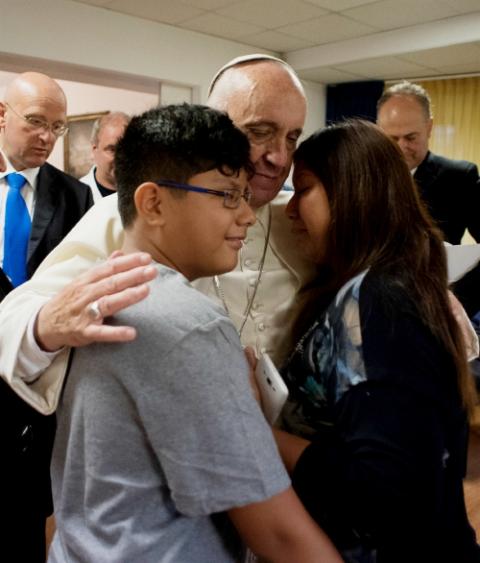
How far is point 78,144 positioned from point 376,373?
5.59 meters

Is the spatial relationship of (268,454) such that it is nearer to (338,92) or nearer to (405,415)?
(405,415)

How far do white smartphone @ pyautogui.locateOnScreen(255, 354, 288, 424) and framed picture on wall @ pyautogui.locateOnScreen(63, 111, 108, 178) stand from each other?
531 centimetres

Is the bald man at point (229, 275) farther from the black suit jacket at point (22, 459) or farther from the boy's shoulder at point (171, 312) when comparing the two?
the black suit jacket at point (22, 459)

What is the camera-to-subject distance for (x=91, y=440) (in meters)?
0.80

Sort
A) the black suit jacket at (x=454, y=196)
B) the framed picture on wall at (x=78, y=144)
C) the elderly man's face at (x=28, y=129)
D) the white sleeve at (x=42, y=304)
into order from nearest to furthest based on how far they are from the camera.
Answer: the white sleeve at (x=42, y=304)
the elderly man's face at (x=28, y=129)
the black suit jacket at (x=454, y=196)
the framed picture on wall at (x=78, y=144)

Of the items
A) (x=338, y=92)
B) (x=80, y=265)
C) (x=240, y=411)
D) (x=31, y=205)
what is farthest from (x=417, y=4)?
(x=240, y=411)

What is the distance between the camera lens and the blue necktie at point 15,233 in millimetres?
2492

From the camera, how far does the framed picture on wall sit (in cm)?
593

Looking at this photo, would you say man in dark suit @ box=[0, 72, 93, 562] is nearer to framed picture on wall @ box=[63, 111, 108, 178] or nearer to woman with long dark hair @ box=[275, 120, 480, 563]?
woman with long dark hair @ box=[275, 120, 480, 563]

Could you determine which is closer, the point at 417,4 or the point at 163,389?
the point at 163,389

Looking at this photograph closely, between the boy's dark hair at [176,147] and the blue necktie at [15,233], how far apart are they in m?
1.67

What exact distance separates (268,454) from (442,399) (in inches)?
13.5

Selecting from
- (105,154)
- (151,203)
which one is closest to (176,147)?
(151,203)

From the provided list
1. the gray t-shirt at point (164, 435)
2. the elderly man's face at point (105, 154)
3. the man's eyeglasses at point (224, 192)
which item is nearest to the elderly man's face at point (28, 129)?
the elderly man's face at point (105, 154)
